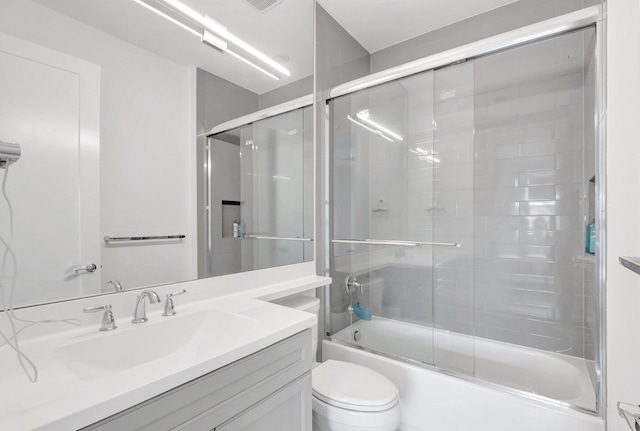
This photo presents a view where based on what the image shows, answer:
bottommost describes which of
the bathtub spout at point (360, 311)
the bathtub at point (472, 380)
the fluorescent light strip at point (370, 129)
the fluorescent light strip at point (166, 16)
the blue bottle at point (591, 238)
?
the bathtub at point (472, 380)

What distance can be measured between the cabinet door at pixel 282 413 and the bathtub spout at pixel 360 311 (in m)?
1.15

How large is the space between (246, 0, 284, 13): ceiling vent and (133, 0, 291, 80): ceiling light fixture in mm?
238

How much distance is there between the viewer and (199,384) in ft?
2.48

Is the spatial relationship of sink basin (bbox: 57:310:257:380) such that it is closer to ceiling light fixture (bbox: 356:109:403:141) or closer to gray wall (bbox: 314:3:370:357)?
gray wall (bbox: 314:3:370:357)

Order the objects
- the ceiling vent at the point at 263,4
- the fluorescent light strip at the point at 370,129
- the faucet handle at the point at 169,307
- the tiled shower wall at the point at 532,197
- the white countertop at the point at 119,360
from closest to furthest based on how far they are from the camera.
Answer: the white countertop at the point at 119,360, the faucet handle at the point at 169,307, the ceiling vent at the point at 263,4, the tiled shower wall at the point at 532,197, the fluorescent light strip at the point at 370,129

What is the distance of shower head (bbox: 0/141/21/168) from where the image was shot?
74cm

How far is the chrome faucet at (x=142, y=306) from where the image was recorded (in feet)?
3.47

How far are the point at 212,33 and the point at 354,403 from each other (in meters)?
1.81

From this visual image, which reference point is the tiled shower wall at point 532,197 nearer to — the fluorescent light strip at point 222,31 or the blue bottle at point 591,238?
the blue bottle at point 591,238

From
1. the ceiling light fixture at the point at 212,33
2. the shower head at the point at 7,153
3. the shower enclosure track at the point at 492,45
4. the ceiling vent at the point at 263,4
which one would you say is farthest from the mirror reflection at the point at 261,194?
the shower head at the point at 7,153

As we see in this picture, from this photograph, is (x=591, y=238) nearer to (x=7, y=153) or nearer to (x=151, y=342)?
(x=151, y=342)

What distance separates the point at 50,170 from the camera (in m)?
0.92

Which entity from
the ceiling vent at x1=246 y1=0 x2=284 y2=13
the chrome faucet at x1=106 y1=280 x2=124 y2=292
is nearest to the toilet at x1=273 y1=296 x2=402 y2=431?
the chrome faucet at x1=106 y1=280 x2=124 y2=292
